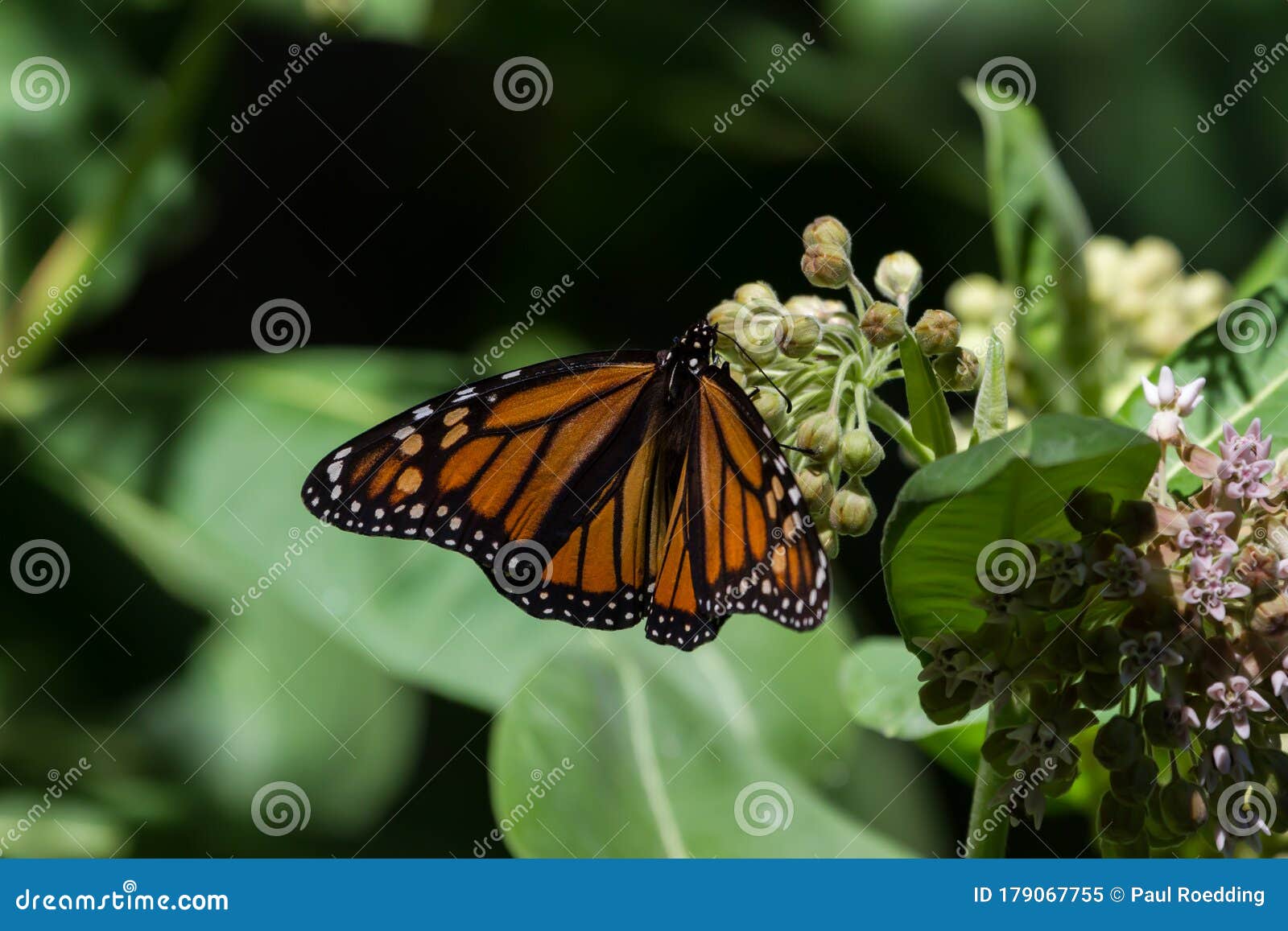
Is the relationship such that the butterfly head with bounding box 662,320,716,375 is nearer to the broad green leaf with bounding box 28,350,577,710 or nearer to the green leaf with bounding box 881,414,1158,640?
the green leaf with bounding box 881,414,1158,640

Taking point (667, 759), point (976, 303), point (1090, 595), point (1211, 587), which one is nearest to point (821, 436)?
point (1090, 595)

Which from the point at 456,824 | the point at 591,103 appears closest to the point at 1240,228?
the point at 591,103

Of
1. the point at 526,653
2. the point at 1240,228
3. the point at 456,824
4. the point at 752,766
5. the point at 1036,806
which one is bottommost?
the point at 456,824

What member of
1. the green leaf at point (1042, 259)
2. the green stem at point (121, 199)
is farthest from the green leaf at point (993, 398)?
the green stem at point (121, 199)

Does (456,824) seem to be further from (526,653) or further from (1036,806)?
(1036,806)

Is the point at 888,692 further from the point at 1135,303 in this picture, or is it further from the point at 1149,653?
the point at 1135,303

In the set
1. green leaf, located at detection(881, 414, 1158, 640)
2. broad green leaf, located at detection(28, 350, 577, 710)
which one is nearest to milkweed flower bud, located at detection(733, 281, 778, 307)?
green leaf, located at detection(881, 414, 1158, 640)
